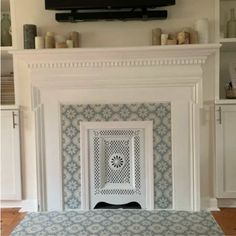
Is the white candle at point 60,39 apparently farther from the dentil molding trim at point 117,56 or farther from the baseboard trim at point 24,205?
the baseboard trim at point 24,205

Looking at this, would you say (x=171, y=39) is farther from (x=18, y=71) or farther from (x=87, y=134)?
(x=18, y=71)

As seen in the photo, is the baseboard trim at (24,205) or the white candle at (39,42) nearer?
the white candle at (39,42)

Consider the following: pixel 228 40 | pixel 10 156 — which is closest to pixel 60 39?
pixel 10 156

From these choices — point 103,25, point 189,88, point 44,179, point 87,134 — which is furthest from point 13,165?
point 189,88

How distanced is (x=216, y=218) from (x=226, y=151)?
0.55 m

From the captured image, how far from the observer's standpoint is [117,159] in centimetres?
298

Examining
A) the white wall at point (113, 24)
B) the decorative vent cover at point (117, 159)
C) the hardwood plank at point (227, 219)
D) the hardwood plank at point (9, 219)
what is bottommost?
the hardwood plank at point (227, 219)

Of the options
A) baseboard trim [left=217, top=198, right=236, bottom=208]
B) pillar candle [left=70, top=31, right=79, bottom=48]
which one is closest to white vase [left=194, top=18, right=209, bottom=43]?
pillar candle [left=70, top=31, right=79, bottom=48]

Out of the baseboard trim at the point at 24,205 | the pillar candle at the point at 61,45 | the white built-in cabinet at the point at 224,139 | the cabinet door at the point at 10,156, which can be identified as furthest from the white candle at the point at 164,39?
the baseboard trim at the point at 24,205

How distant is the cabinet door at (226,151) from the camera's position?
2.91 m

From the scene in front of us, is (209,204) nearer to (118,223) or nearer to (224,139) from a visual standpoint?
(224,139)

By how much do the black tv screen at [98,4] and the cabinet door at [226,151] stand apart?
974 mm

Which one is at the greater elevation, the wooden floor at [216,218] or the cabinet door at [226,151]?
the cabinet door at [226,151]

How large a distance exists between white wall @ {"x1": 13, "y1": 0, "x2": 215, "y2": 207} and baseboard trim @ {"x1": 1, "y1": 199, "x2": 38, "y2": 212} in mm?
379
